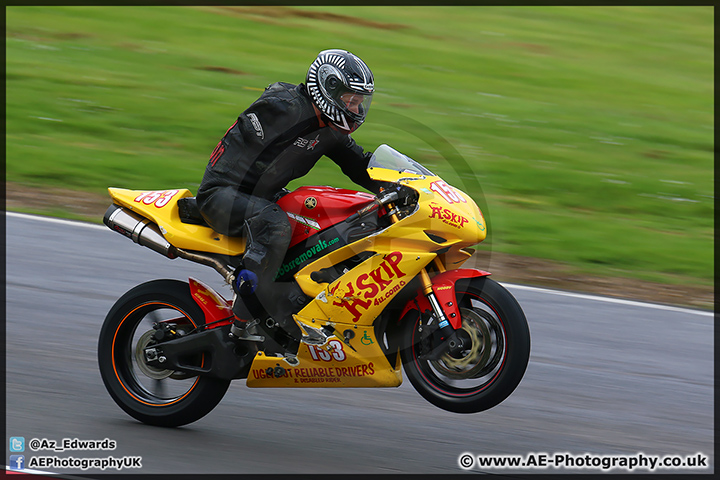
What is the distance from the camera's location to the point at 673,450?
478 centimetres

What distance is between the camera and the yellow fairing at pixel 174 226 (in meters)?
4.70

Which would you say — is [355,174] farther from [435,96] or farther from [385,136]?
[435,96]

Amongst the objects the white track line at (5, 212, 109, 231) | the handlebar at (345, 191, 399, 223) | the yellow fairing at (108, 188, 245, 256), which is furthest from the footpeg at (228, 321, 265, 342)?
the white track line at (5, 212, 109, 231)

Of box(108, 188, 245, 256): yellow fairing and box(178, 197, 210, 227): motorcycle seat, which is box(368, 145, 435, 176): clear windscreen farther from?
box(178, 197, 210, 227): motorcycle seat

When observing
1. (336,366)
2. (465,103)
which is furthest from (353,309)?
(465,103)

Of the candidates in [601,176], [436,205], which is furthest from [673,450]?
[601,176]

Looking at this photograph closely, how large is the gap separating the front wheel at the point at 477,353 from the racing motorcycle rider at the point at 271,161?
2.49ft

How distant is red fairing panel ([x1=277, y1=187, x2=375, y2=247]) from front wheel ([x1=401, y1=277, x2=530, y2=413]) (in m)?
0.71

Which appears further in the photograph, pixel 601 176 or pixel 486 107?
pixel 486 107

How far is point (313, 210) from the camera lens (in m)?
4.62

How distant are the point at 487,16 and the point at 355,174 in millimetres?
12238

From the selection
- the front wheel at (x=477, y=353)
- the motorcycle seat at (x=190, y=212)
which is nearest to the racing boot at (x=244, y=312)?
the motorcycle seat at (x=190, y=212)

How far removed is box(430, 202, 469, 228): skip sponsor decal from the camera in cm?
438

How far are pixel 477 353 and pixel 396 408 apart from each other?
0.93m
